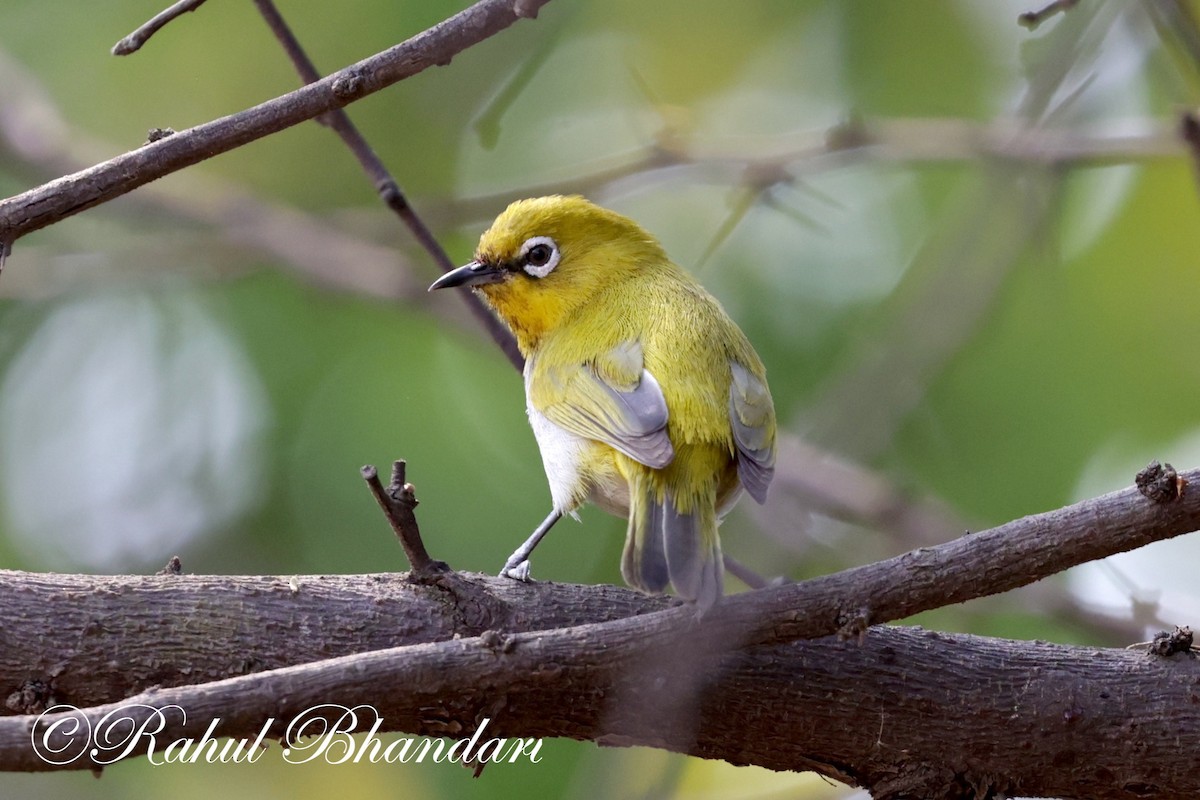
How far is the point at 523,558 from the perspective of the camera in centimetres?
391

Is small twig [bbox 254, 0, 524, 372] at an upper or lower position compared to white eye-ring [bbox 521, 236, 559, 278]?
upper

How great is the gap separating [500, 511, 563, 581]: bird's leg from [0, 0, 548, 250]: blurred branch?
136cm

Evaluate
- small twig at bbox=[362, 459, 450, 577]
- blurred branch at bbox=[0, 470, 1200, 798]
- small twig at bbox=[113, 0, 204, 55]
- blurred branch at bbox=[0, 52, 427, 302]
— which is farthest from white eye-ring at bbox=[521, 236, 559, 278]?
small twig at bbox=[362, 459, 450, 577]

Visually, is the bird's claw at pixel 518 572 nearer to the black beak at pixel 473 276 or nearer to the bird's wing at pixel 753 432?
the bird's wing at pixel 753 432

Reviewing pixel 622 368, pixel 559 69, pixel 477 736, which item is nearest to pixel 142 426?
pixel 559 69

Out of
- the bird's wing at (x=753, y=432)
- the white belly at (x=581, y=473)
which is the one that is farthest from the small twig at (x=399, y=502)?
the white belly at (x=581, y=473)

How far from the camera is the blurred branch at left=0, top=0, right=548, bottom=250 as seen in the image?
266 cm

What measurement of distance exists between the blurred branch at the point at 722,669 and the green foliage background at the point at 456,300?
59.7 inches

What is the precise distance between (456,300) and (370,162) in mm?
3020

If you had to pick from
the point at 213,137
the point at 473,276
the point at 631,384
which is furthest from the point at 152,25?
the point at 473,276

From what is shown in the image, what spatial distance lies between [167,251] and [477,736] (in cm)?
509

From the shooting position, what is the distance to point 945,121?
5793 millimetres

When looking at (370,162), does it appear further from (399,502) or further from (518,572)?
(399,502)

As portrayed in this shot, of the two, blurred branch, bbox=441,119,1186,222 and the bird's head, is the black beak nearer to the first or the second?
the bird's head
